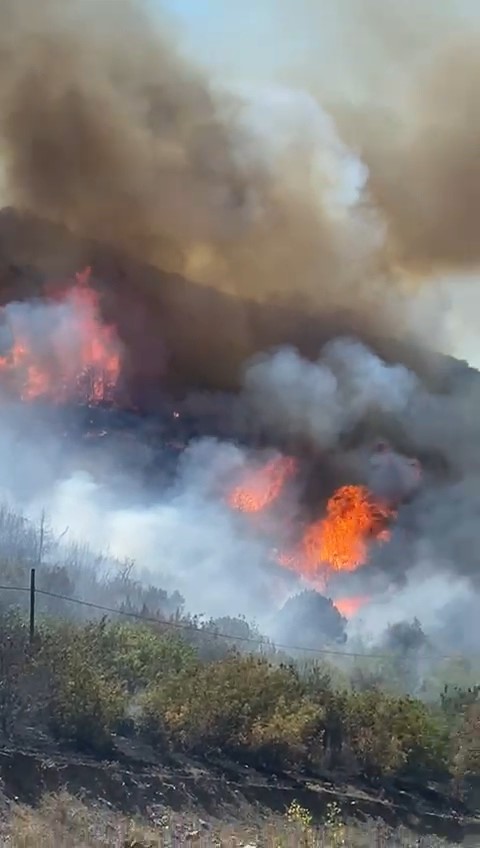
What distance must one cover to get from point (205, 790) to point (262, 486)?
4315cm

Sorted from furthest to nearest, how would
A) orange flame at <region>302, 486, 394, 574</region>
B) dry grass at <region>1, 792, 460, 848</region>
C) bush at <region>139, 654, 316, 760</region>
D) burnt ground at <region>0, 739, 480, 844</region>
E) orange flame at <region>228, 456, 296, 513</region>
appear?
orange flame at <region>228, 456, 296, 513</region> < orange flame at <region>302, 486, 394, 574</region> < bush at <region>139, 654, 316, 760</region> < burnt ground at <region>0, 739, 480, 844</region> < dry grass at <region>1, 792, 460, 848</region>

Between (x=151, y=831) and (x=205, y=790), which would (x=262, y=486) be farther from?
(x=151, y=831)

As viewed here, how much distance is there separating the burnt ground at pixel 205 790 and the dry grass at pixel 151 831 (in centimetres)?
45

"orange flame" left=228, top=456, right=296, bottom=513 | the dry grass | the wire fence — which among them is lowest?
the dry grass

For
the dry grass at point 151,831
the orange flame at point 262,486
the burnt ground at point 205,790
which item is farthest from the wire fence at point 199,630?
the orange flame at point 262,486

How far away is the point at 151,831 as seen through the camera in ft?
90.8

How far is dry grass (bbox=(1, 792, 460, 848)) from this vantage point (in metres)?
25.6

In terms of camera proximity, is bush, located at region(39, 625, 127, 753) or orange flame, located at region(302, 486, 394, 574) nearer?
bush, located at region(39, 625, 127, 753)

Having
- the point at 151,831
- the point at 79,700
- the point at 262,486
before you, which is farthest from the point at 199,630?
the point at 262,486

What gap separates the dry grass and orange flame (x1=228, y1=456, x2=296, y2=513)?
131 feet

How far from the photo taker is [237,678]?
117 feet

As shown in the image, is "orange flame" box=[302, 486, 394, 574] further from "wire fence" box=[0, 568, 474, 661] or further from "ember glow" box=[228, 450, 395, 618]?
"wire fence" box=[0, 568, 474, 661]

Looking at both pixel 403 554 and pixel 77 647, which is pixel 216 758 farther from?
pixel 403 554

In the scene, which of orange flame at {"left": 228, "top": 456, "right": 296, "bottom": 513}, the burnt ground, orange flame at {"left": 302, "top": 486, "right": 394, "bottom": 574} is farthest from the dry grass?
orange flame at {"left": 228, "top": 456, "right": 296, "bottom": 513}
